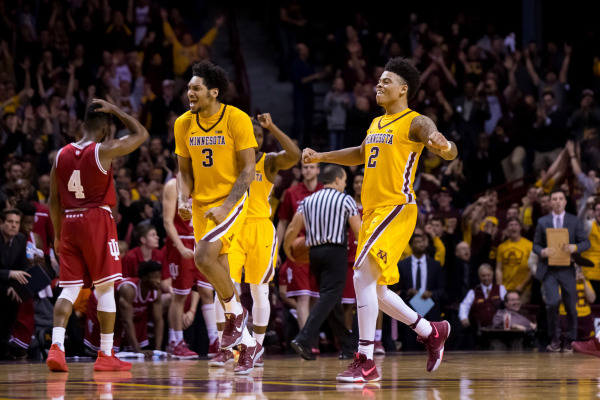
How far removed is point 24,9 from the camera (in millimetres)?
19531

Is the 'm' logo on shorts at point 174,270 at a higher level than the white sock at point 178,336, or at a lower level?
higher

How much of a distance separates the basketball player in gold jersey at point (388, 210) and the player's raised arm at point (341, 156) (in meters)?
0.21

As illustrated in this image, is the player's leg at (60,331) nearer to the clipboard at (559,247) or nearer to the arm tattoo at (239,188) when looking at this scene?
the arm tattoo at (239,188)

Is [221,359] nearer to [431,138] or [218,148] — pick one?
[218,148]

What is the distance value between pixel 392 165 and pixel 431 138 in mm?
595

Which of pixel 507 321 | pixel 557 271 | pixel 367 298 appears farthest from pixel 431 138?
pixel 507 321

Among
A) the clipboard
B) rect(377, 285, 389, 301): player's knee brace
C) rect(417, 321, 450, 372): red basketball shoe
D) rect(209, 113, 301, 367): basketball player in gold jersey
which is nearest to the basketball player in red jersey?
rect(209, 113, 301, 367): basketball player in gold jersey

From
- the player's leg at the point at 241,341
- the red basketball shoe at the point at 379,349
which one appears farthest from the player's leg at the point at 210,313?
the player's leg at the point at 241,341

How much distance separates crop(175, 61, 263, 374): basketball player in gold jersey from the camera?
833 cm

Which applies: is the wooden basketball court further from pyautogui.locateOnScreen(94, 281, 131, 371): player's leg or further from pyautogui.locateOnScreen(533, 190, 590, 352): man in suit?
pyautogui.locateOnScreen(533, 190, 590, 352): man in suit

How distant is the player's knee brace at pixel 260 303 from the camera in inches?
393

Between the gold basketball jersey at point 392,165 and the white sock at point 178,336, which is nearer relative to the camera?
the gold basketball jersey at point 392,165

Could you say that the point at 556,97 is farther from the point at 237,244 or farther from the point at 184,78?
the point at 237,244

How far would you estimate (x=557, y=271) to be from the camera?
1380 cm
